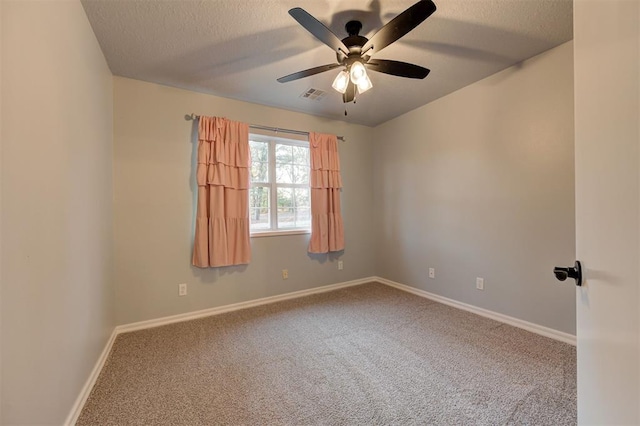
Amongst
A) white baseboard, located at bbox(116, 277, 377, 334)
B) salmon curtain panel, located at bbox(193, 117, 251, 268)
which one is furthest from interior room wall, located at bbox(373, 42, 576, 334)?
salmon curtain panel, located at bbox(193, 117, 251, 268)

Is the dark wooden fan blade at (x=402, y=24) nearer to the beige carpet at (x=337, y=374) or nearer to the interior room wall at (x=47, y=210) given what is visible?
the interior room wall at (x=47, y=210)

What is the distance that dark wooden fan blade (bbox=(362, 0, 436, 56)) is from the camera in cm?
131

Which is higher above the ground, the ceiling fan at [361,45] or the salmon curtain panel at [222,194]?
the ceiling fan at [361,45]

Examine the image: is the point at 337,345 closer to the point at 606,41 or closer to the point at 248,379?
the point at 248,379

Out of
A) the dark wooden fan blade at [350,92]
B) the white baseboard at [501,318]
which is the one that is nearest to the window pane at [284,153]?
the dark wooden fan blade at [350,92]

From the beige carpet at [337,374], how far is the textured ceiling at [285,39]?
2.41 m

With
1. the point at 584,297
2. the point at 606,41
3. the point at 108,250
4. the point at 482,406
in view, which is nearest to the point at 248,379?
the point at 482,406


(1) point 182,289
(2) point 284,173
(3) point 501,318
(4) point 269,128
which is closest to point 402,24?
(4) point 269,128

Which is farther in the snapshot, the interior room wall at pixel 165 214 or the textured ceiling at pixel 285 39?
the interior room wall at pixel 165 214

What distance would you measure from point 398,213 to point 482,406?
2.48 meters

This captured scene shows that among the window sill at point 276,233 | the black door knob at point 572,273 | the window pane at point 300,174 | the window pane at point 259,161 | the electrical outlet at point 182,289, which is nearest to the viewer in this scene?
the black door knob at point 572,273

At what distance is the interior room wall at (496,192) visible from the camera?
220 cm

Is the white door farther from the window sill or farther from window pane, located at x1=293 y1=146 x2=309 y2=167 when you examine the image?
window pane, located at x1=293 y1=146 x2=309 y2=167

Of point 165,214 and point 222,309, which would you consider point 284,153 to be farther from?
point 222,309
